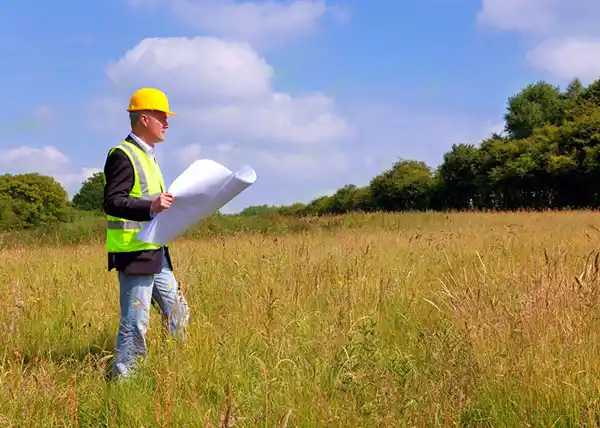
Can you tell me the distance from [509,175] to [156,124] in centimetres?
3591

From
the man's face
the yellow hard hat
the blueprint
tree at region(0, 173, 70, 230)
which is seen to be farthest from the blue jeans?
tree at region(0, 173, 70, 230)

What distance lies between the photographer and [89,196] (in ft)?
234

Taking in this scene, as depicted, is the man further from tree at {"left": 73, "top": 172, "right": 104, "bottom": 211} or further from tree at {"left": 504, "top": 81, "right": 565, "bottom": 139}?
tree at {"left": 73, "top": 172, "right": 104, "bottom": 211}

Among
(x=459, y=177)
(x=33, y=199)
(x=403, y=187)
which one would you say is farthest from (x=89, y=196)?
(x=459, y=177)

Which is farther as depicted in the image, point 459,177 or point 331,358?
point 459,177

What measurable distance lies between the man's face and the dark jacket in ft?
0.86

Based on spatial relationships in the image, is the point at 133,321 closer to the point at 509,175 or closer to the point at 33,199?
the point at 509,175

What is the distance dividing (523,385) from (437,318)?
1434mm

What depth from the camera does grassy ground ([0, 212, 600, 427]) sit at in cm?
239

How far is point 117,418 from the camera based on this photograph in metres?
2.62

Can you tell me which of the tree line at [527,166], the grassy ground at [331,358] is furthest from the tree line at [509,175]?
the grassy ground at [331,358]

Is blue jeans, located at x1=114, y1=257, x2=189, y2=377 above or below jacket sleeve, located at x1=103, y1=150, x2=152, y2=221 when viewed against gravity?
below

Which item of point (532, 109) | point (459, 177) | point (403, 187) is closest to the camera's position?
point (459, 177)

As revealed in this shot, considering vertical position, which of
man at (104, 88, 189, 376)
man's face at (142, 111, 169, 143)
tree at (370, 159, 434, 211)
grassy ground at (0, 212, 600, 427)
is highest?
tree at (370, 159, 434, 211)
